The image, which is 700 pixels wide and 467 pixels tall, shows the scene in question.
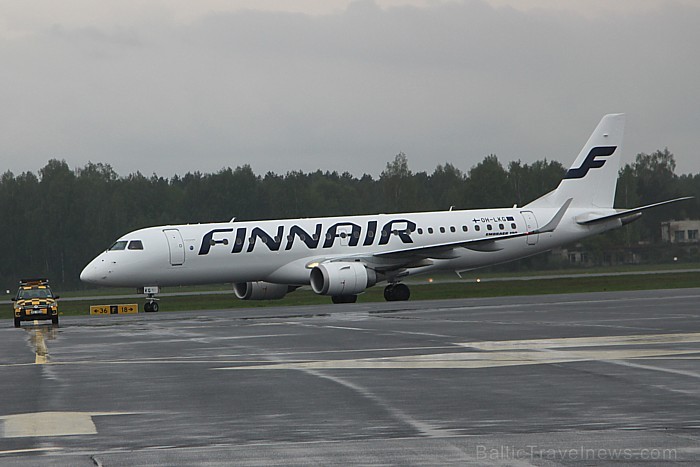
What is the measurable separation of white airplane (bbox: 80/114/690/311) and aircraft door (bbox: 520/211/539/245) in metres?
0.05

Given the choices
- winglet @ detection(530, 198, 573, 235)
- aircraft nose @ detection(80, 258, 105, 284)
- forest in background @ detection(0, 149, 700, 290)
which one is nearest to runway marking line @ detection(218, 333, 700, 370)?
aircraft nose @ detection(80, 258, 105, 284)

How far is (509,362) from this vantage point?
59.7ft

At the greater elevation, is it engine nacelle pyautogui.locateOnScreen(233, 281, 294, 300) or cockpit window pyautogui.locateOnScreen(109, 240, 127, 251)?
cockpit window pyautogui.locateOnScreen(109, 240, 127, 251)

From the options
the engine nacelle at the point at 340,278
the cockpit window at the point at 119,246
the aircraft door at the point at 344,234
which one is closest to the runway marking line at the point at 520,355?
the engine nacelle at the point at 340,278

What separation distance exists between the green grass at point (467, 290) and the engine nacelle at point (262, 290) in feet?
1.59

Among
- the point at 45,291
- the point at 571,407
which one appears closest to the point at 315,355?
the point at 571,407

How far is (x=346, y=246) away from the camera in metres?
47.2

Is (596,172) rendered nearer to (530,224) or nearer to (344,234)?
(530,224)

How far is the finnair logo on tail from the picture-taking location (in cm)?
5366

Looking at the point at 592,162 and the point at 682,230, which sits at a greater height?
the point at 592,162

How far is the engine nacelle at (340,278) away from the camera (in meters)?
43.8

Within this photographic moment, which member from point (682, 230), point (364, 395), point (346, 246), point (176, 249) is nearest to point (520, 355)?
point (364, 395)

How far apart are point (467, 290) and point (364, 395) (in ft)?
139

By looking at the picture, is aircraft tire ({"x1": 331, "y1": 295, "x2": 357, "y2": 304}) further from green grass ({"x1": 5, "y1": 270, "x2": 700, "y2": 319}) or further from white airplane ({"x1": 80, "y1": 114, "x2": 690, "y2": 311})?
green grass ({"x1": 5, "y1": 270, "x2": 700, "y2": 319})
